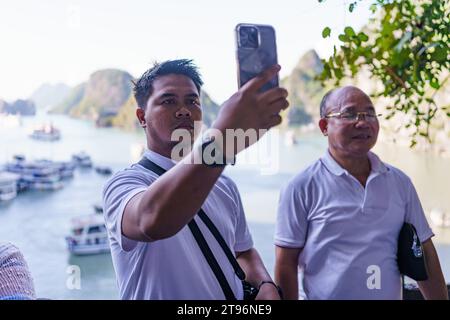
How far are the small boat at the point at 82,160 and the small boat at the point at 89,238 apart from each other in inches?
164

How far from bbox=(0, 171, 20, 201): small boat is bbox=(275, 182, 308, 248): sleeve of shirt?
13.2 ft

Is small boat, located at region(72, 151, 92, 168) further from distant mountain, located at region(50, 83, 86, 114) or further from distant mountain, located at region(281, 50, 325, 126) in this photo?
distant mountain, located at region(281, 50, 325, 126)

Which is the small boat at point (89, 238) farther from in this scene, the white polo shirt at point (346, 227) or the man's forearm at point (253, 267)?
the man's forearm at point (253, 267)

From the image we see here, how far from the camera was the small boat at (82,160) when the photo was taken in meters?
9.73

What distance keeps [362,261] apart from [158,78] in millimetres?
730

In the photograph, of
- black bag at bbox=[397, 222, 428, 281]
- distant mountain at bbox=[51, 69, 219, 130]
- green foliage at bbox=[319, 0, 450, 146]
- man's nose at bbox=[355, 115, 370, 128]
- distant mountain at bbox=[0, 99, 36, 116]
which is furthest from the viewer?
distant mountain at bbox=[51, 69, 219, 130]

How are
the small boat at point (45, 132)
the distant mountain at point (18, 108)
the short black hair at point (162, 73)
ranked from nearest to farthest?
1. the short black hair at point (162, 73)
2. the distant mountain at point (18, 108)
3. the small boat at point (45, 132)

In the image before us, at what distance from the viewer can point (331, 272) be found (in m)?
1.29

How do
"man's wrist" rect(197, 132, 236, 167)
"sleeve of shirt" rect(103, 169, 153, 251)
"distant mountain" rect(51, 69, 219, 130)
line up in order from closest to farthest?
"man's wrist" rect(197, 132, 236, 167) < "sleeve of shirt" rect(103, 169, 153, 251) < "distant mountain" rect(51, 69, 219, 130)

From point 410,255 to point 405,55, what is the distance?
26.1 inches

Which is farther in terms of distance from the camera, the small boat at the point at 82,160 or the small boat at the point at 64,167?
the small boat at the point at 82,160

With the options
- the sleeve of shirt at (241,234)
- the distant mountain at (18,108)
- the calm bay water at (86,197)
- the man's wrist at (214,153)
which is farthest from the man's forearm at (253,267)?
the calm bay water at (86,197)

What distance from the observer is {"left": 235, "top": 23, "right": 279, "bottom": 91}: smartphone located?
2.11 ft

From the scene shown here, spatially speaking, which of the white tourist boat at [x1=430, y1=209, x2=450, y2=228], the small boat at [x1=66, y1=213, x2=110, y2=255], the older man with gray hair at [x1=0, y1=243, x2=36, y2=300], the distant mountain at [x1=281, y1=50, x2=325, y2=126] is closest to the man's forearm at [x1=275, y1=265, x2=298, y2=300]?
the older man with gray hair at [x1=0, y1=243, x2=36, y2=300]
